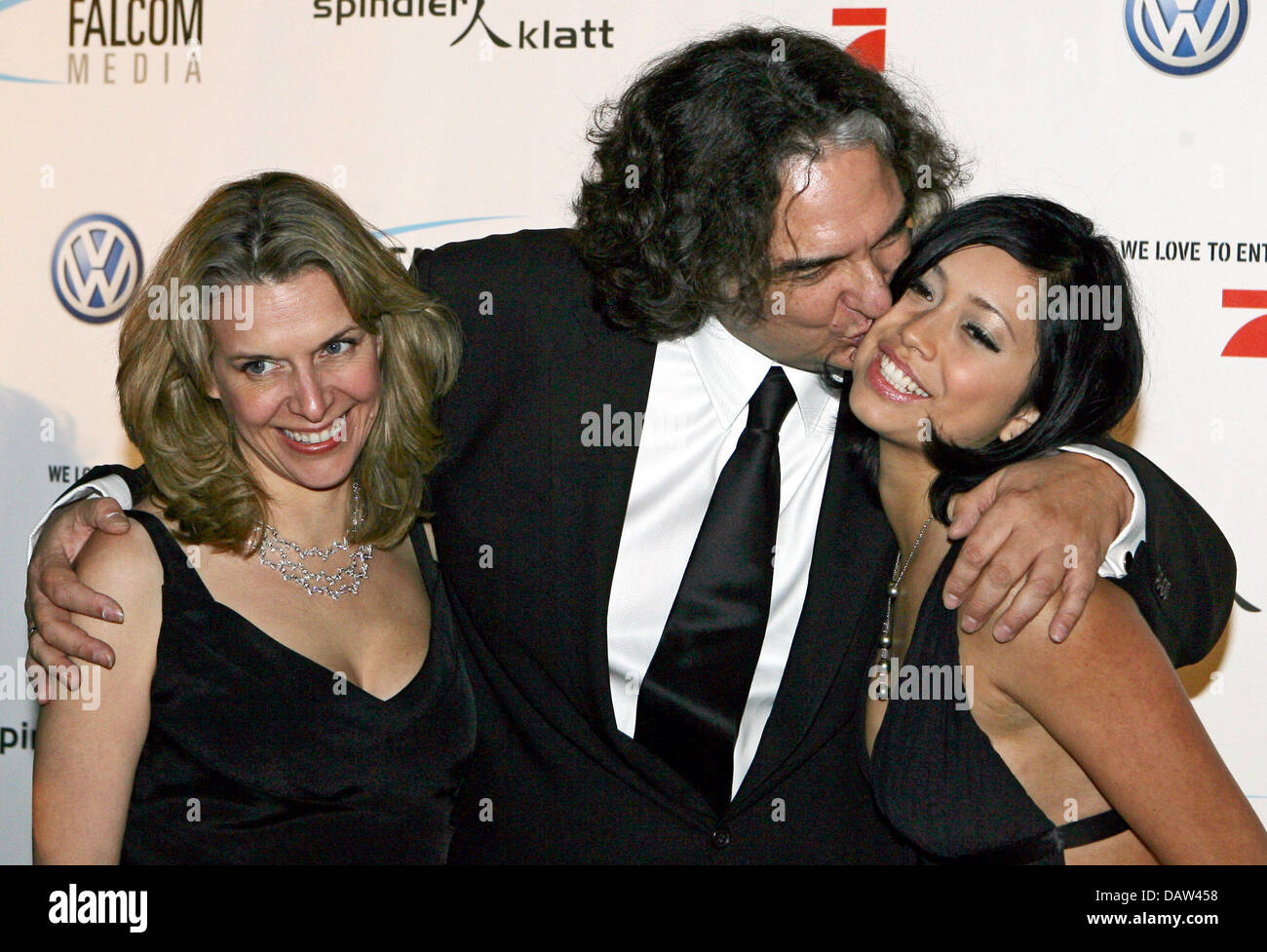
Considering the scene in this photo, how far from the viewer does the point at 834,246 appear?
1790 millimetres

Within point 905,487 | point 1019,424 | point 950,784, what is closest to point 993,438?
point 1019,424

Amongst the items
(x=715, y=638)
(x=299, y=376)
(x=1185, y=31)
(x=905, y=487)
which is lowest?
(x=715, y=638)

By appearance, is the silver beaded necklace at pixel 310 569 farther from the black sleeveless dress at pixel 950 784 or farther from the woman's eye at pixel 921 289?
the woman's eye at pixel 921 289

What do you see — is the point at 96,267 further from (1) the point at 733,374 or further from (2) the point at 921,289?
(2) the point at 921,289

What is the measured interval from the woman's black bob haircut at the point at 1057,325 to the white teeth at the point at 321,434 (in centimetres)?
90

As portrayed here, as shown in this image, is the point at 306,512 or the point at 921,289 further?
the point at 306,512

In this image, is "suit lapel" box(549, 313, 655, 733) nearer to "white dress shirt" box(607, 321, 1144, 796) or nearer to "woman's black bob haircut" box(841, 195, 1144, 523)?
"white dress shirt" box(607, 321, 1144, 796)

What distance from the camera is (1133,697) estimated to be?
1.49 meters

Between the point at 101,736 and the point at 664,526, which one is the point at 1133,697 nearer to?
the point at 664,526

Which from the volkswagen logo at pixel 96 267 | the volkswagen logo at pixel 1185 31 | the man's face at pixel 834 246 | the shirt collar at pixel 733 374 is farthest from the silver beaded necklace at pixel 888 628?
the volkswagen logo at pixel 96 267

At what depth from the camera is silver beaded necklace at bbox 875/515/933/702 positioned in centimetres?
187

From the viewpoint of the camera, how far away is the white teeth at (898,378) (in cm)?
175

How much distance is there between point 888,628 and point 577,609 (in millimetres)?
509
